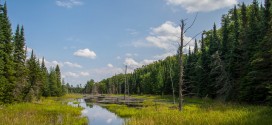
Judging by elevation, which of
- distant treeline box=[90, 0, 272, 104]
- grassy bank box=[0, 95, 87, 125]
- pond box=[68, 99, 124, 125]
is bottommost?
pond box=[68, 99, 124, 125]

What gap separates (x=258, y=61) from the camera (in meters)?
33.6

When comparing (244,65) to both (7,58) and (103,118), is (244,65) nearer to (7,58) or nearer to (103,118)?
(103,118)

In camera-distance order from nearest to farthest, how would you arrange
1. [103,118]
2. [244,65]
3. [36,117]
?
[36,117] < [103,118] < [244,65]

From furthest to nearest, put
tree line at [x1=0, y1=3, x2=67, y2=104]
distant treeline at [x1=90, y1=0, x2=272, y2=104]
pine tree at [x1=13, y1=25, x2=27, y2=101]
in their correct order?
pine tree at [x1=13, y1=25, x2=27, y2=101], tree line at [x1=0, y1=3, x2=67, y2=104], distant treeline at [x1=90, y1=0, x2=272, y2=104]

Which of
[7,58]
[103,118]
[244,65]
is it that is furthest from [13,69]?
[244,65]

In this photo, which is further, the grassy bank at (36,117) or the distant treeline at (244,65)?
the distant treeline at (244,65)

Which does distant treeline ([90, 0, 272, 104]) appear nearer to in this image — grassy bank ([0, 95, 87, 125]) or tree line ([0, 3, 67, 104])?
grassy bank ([0, 95, 87, 125])

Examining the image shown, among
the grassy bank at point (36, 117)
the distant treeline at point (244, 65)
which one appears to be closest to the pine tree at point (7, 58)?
the grassy bank at point (36, 117)

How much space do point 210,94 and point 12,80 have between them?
36.1 metres

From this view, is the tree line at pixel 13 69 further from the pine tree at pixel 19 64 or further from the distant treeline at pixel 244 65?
the distant treeline at pixel 244 65

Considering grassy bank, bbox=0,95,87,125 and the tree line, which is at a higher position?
the tree line

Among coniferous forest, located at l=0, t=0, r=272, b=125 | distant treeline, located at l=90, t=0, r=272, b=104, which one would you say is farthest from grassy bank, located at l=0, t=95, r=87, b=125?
distant treeline, located at l=90, t=0, r=272, b=104

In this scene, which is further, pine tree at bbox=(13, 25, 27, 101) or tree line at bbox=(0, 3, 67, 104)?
pine tree at bbox=(13, 25, 27, 101)

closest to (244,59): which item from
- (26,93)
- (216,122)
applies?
(216,122)
